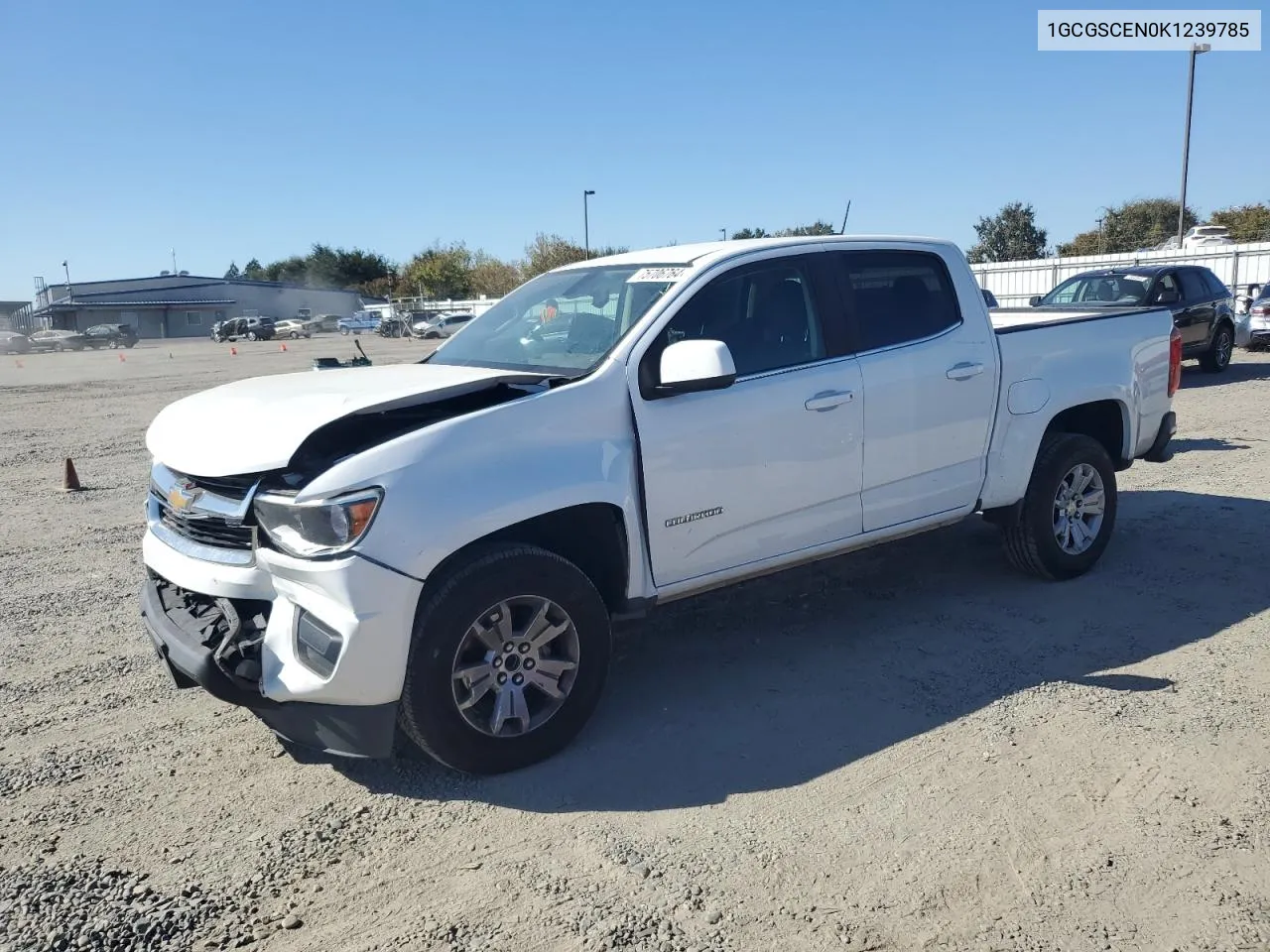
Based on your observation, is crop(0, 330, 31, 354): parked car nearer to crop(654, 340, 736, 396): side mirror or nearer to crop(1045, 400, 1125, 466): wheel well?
crop(1045, 400, 1125, 466): wheel well

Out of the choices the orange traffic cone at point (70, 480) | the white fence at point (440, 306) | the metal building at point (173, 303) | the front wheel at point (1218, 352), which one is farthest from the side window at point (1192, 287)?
the metal building at point (173, 303)

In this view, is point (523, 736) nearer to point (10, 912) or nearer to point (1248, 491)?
point (10, 912)

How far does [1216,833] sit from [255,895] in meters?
3.08

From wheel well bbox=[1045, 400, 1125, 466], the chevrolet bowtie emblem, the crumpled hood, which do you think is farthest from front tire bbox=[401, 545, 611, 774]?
Answer: wheel well bbox=[1045, 400, 1125, 466]

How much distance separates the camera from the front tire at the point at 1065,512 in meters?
5.54

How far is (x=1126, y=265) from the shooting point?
77.0ft

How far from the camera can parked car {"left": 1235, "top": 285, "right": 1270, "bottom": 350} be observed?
61.8 ft

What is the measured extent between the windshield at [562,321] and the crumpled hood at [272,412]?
10.6 inches

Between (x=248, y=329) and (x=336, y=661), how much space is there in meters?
60.8

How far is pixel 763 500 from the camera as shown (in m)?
4.36

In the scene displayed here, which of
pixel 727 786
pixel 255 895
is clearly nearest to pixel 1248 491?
pixel 727 786

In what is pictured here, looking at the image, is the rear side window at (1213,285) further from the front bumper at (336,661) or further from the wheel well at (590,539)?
the front bumper at (336,661)

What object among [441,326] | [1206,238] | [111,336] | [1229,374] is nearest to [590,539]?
[1229,374]

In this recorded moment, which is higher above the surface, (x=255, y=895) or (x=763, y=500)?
(x=763, y=500)
